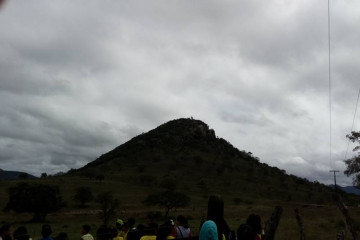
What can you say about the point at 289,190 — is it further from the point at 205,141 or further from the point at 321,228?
Result: the point at 321,228

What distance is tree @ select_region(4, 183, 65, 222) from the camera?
58969mm

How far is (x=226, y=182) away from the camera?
111625 mm

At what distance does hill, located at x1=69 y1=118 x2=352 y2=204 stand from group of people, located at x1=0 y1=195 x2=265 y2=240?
81442 millimetres

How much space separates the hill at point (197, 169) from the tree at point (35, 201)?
1366 inches

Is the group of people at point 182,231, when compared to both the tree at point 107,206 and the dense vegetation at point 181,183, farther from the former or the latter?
the dense vegetation at point 181,183

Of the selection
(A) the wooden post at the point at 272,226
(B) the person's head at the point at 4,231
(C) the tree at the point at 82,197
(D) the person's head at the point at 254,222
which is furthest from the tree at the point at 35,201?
(D) the person's head at the point at 254,222

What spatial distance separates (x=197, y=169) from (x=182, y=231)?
391 ft

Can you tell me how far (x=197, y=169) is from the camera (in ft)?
417

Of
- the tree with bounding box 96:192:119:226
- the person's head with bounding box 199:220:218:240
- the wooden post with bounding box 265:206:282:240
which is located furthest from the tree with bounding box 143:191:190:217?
the person's head with bounding box 199:220:218:240

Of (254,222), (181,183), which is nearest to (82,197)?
(181,183)

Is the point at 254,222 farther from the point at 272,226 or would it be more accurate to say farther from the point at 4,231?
the point at 272,226

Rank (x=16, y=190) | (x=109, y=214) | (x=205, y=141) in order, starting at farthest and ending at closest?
1. (x=205, y=141)
2. (x=16, y=190)
3. (x=109, y=214)

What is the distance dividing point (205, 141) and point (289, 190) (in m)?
62.6

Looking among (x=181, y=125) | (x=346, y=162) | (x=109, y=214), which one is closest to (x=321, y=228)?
(x=346, y=162)
